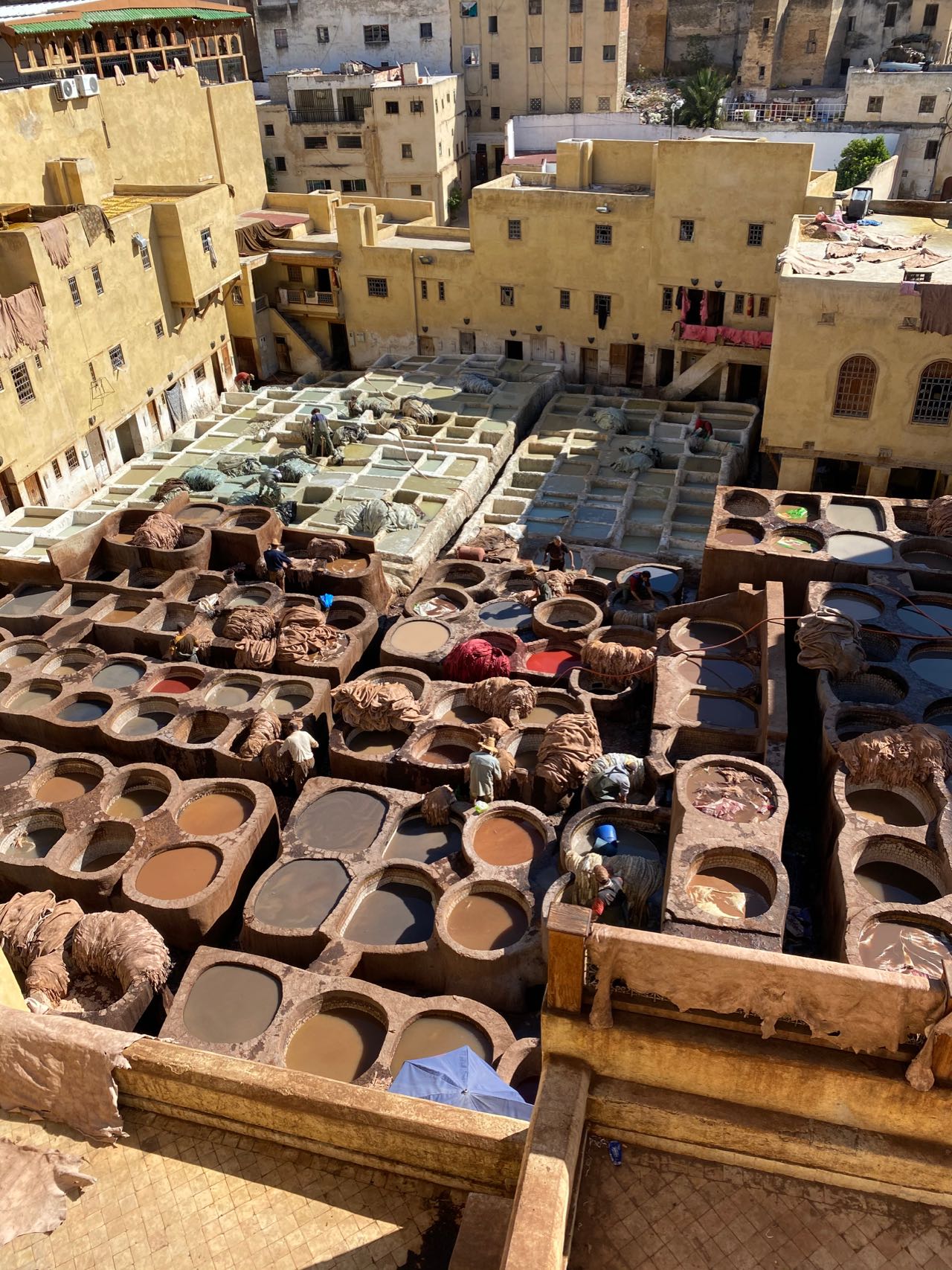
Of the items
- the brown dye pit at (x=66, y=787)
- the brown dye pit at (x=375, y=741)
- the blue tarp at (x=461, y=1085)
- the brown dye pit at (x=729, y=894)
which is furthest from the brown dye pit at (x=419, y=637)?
the blue tarp at (x=461, y=1085)

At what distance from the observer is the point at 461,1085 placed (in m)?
11.8

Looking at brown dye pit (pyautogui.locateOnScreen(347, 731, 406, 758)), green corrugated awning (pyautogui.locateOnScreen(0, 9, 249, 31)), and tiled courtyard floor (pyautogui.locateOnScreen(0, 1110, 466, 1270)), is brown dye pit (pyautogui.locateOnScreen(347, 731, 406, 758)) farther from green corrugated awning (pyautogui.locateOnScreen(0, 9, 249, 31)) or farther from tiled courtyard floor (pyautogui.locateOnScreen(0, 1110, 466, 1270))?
green corrugated awning (pyautogui.locateOnScreen(0, 9, 249, 31))

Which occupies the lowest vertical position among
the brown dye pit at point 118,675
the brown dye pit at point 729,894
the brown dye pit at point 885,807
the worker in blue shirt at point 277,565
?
the brown dye pit at point 118,675

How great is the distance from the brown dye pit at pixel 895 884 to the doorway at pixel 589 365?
27.6 meters

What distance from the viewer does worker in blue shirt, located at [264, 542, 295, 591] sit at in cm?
2458

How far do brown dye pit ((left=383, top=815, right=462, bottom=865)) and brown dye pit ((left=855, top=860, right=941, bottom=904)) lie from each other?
6.37 meters

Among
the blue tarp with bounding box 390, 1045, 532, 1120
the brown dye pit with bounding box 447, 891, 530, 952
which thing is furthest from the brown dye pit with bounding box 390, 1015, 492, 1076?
the brown dye pit with bounding box 447, 891, 530, 952

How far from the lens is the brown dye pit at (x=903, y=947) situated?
12.0 m

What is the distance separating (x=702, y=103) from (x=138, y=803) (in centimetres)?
5350

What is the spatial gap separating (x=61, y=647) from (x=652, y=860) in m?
14.3

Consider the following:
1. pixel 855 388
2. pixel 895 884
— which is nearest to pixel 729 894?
pixel 895 884

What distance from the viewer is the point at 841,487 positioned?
28.0m

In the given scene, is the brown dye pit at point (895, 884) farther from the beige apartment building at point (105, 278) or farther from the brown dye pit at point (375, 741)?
the beige apartment building at point (105, 278)

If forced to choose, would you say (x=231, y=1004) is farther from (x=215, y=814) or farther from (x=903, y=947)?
(x=903, y=947)
